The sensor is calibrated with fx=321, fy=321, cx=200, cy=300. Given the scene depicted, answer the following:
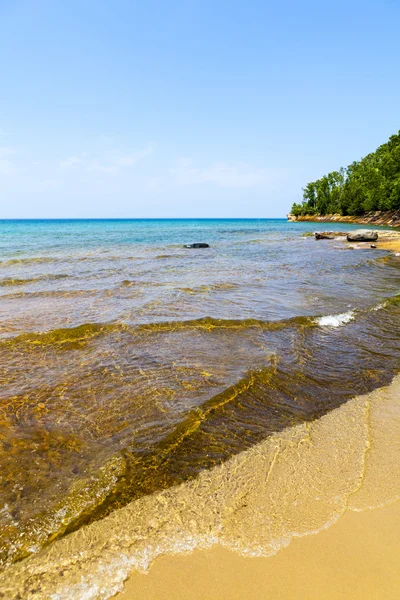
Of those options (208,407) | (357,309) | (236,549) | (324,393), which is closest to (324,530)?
(236,549)

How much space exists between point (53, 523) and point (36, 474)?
809 millimetres

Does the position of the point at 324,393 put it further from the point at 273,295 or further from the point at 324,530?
the point at 273,295

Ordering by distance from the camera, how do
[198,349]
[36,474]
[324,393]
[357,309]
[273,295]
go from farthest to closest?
1. [273,295]
2. [357,309]
3. [198,349]
4. [324,393]
5. [36,474]

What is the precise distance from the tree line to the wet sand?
74.4 m

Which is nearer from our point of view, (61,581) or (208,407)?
(61,581)

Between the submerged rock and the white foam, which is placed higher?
the submerged rock

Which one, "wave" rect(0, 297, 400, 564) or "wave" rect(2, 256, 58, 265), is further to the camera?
"wave" rect(2, 256, 58, 265)

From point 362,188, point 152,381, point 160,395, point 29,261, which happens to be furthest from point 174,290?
point 362,188

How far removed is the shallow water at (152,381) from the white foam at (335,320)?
0.04 m

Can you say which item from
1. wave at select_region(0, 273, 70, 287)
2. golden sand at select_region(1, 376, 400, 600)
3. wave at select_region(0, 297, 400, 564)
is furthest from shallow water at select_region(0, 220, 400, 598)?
wave at select_region(0, 273, 70, 287)

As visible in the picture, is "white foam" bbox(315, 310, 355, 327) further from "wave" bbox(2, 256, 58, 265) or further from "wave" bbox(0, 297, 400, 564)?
"wave" bbox(2, 256, 58, 265)

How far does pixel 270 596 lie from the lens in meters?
2.37

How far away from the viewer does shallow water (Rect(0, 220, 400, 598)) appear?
350cm

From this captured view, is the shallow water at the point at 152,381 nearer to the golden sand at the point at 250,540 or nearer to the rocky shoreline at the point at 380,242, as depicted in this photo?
the golden sand at the point at 250,540
